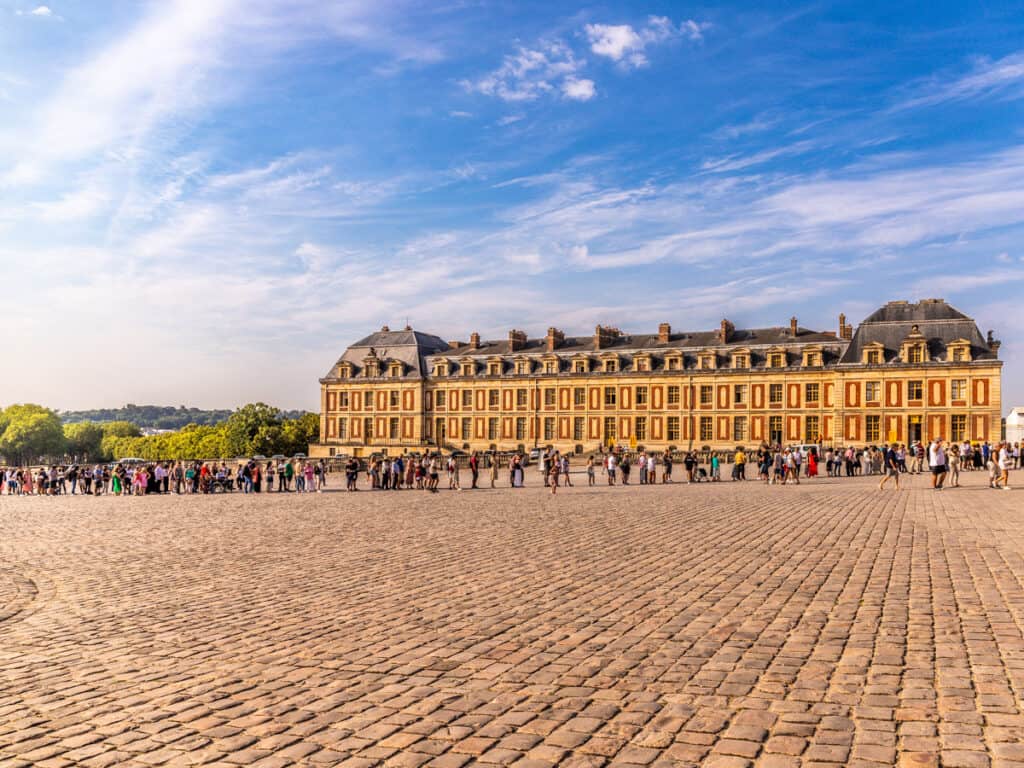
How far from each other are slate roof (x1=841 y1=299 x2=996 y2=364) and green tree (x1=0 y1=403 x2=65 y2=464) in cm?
11244

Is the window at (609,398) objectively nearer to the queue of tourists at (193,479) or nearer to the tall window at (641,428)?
the tall window at (641,428)

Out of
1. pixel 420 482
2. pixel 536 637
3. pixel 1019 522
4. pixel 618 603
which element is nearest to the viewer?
pixel 536 637

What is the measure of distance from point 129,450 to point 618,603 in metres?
142

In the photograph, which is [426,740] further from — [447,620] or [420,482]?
[420,482]

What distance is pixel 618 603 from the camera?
9.65 m

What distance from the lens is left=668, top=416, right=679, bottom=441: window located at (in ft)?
244

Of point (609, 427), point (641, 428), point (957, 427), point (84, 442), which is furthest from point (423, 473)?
point (84, 442)

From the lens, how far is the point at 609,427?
254 ft

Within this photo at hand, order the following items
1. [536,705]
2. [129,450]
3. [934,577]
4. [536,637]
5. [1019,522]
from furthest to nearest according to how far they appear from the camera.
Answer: [129,450] → [1019,522] → [934,577] → [536,637] → [536,705]

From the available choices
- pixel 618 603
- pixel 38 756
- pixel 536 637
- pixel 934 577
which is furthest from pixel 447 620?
pixel 934 577

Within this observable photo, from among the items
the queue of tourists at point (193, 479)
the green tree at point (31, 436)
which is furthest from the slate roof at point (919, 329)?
the green tree at point (31, 436)

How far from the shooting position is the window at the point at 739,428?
71812 mm

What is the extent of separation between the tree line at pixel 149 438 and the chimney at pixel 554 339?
103ft

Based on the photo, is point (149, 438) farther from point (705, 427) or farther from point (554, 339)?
point (705, 427)
